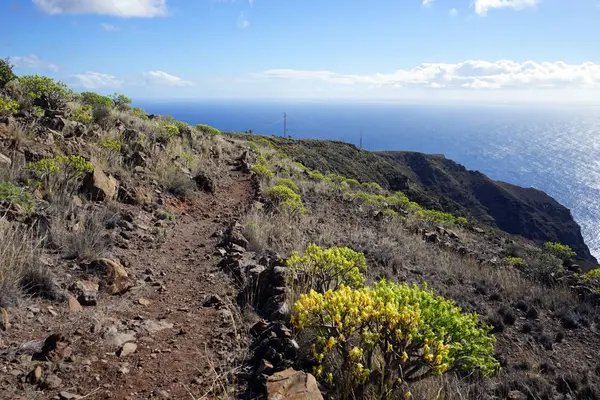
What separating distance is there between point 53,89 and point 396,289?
849 cm

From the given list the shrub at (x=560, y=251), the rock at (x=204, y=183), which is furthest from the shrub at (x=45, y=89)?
the shrub at (x=560, y=251)

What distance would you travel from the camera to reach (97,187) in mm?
5617

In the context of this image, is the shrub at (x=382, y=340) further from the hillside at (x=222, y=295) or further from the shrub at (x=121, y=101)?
the shrub at (x=121, y=101)

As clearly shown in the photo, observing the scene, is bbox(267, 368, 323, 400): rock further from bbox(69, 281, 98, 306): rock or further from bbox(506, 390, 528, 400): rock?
bbox(506, 390, 528, 400): rock

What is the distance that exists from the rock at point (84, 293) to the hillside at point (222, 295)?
26 mm

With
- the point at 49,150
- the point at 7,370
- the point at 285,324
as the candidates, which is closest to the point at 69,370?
the point at 7,370

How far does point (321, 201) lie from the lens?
36.0 feet

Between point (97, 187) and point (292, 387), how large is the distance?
4.68 meters

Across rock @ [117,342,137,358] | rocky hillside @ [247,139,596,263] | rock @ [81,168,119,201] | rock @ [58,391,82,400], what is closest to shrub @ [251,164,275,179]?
rock @ [81,168,119,201]

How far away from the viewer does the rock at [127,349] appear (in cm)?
267

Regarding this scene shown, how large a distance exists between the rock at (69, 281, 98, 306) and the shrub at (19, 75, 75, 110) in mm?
6176

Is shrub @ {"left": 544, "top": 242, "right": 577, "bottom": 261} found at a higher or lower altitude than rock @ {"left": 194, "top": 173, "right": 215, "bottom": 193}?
lower

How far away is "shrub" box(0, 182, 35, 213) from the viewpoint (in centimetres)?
402

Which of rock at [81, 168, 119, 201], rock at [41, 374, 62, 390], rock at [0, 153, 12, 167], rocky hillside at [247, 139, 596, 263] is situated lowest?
rocky hillside at [247, 139, 596, 263]
